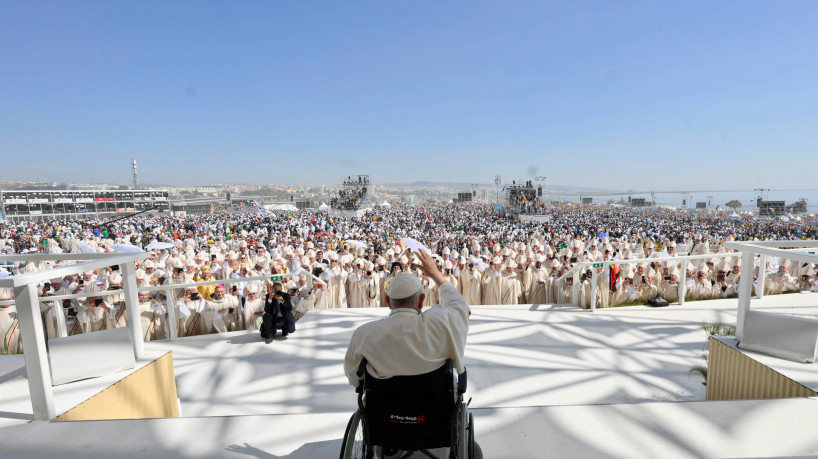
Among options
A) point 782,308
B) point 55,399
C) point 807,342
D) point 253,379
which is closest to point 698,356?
point 807,342

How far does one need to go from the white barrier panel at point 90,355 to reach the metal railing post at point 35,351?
0.87 ft

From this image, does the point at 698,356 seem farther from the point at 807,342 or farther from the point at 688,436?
the point at 688,436

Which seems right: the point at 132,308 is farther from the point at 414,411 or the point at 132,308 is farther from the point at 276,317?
the point at 414,411

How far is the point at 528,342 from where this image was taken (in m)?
4.60

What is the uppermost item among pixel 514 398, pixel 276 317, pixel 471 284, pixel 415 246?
pixel 415 246

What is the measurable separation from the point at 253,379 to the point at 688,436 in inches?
140

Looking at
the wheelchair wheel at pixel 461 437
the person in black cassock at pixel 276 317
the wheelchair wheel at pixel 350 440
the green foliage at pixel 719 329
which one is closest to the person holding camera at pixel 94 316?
the person in black cassock at pixel 276 317

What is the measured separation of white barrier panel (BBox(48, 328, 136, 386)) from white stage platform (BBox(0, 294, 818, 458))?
21 centimetres

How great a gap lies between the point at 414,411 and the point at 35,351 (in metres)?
2.18

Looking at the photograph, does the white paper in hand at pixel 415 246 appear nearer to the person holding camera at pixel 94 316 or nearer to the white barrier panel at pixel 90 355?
the white barrier panel at pixel 90 355

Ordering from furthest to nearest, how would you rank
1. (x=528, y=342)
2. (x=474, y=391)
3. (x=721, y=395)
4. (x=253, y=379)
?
(x=528, y=342), (x=253, y=379), (x=474, y=391), (x=721, y=395)

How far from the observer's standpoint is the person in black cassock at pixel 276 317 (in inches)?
188

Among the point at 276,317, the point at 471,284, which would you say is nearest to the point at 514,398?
the point at 276,317

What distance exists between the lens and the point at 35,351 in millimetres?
2195
